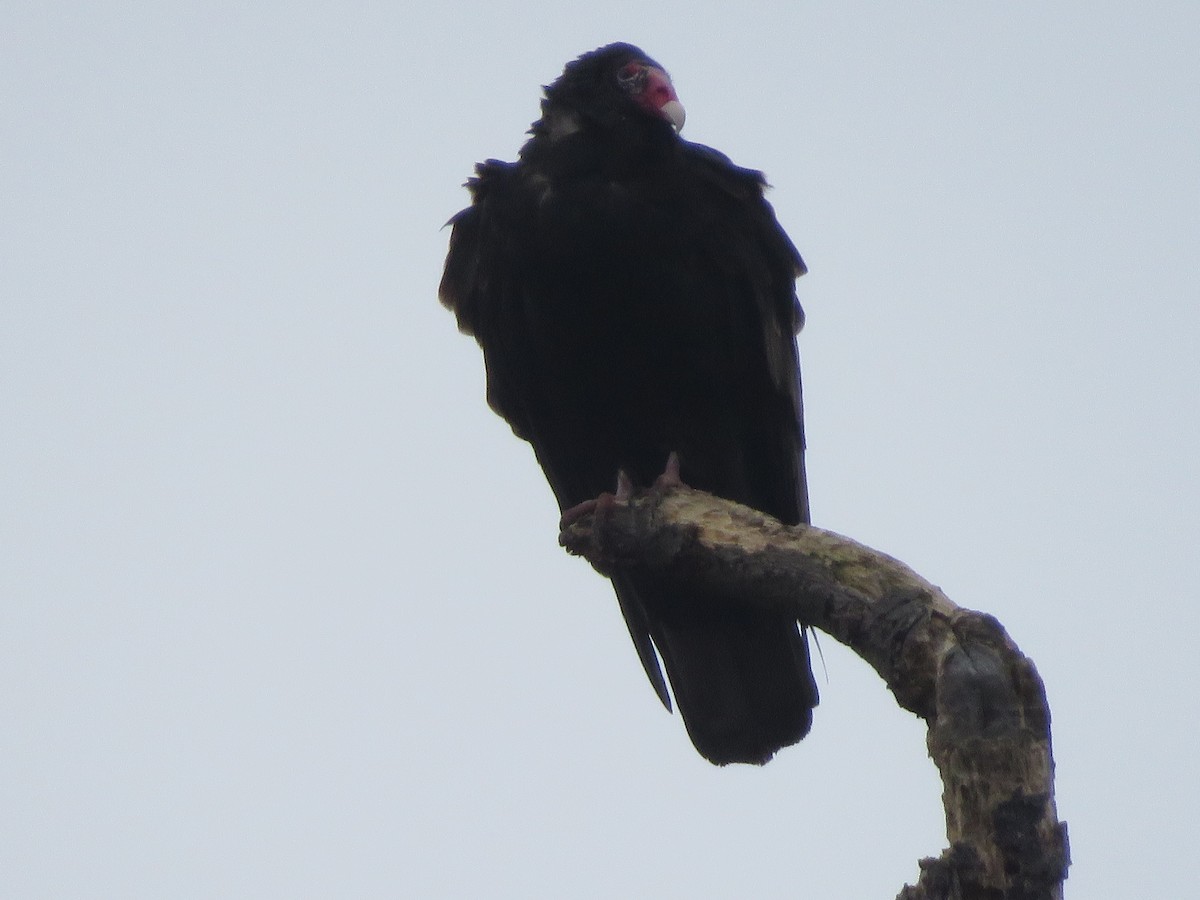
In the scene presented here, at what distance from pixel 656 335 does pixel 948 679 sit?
1.89 meters

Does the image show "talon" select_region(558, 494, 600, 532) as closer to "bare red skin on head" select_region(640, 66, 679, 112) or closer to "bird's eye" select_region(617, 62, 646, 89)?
"bare red skin on head" select_region(640, 66, 679, 112)

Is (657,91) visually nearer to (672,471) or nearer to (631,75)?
(631,75)

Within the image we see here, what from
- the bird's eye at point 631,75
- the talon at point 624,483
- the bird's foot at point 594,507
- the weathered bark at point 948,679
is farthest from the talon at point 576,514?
the bird's eye at point 631,75

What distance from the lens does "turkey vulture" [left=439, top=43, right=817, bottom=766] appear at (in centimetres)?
380

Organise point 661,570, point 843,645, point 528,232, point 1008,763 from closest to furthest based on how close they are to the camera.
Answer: point 1008,763, point 843,645, point 661,570, point 528,232

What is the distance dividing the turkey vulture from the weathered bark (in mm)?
1049

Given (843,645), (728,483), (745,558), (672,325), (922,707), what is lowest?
(922,707)

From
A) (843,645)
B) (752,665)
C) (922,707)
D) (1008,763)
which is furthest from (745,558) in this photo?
(752,665)

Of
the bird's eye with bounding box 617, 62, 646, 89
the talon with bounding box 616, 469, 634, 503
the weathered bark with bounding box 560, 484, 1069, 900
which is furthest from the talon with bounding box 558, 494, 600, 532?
the bird's eye with bounding box 617, 62, 646, 89

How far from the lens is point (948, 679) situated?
2.11 metres

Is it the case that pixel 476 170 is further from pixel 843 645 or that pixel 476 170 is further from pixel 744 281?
pixel 843 645

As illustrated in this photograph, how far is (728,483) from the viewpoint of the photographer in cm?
404

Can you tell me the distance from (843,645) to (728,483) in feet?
5.30

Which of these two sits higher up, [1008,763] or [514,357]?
[514,357]
